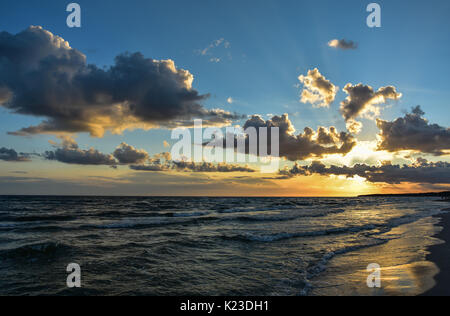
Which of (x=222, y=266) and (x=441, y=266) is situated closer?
(x=441, y=266)

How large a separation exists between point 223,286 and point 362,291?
14.0 ft

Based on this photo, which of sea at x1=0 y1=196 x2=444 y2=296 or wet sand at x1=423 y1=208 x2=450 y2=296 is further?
sea at x1=0 y1=196 x2=444 y2=296

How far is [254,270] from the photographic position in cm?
1038

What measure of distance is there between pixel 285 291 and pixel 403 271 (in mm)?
4775

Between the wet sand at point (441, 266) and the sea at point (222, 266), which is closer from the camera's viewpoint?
the wet sand at point (441, 266)
